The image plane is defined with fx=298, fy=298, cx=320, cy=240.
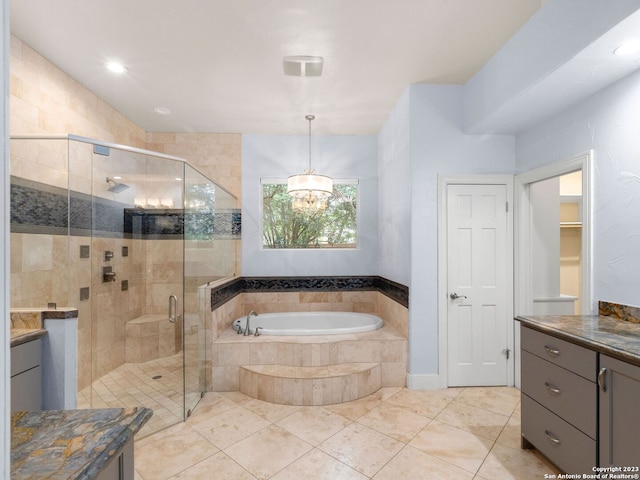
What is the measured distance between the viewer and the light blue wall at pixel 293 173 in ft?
13.0

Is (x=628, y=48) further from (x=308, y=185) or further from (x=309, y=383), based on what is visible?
(x=309, y=383)

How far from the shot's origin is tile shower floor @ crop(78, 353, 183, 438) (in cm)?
222

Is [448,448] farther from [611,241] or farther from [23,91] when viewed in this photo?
[23,91]

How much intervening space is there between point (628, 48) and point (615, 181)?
77 centimetres

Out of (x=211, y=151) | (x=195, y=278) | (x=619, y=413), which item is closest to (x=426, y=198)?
(x=619, y=413)

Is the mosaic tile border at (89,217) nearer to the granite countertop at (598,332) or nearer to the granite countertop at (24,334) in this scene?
the granite countertop at (24,334)

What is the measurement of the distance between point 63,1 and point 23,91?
2.65ft

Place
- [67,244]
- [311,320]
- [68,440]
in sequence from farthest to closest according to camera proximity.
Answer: [311,320]
[67,244]
[68,440]

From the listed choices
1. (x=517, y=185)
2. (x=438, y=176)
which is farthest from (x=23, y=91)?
(x=517, y=185)

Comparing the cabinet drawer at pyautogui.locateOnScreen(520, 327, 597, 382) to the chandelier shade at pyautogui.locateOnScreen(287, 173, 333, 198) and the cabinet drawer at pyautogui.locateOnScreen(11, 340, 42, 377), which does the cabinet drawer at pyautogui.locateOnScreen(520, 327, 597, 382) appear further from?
the cabinet drawer at pyautogui.locateOnScreen(11, 340, 42, 377)

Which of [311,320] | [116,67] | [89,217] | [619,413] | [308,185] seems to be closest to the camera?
[619,413]

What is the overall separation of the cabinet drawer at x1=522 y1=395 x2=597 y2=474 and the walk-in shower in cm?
246

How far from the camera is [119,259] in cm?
269

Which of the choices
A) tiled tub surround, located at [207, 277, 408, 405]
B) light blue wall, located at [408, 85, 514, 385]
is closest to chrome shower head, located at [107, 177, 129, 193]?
tiled tub surround, located at [207, 277, 408, 405]
